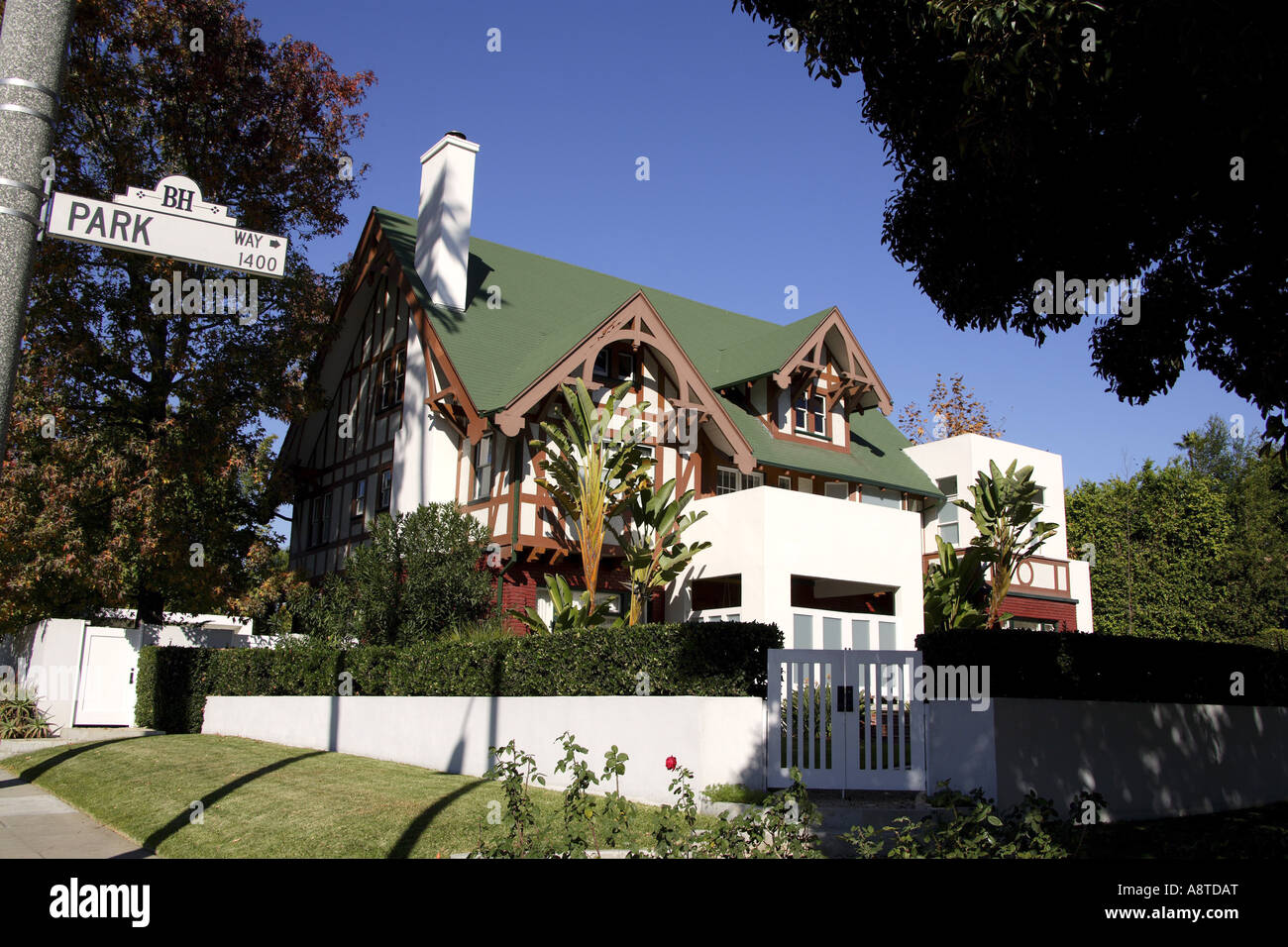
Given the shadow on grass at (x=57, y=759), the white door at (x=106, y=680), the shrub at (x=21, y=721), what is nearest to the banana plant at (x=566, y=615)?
the shadow on grass at (x=57, y=759)

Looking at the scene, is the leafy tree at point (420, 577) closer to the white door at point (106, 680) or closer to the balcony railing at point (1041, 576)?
the white door at point (106, 680)

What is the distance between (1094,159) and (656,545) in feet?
41.6

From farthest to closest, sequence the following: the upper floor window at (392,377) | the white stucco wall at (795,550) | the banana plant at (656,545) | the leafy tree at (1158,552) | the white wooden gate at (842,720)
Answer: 1. the leafy tree at (1158,552)
2. the upper floor window at (392,377)
3. the white stucco wall at (795,550)
4. the banana plant at (656,545)
5. the white wooden gate at (842,720)

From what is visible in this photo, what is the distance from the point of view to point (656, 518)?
2191cm

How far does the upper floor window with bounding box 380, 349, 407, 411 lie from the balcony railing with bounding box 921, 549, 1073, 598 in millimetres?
15646

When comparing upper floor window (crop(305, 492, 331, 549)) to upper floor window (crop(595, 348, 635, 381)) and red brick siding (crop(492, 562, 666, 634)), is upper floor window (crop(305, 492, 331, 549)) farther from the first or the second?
upper floor window (crop(595, 348, 635, 381))

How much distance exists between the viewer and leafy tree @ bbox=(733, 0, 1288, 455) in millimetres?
8414

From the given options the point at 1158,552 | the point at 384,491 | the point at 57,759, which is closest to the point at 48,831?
the point at 57,759

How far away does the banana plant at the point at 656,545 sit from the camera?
69.9 ft

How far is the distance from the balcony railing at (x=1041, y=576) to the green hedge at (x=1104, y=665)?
41.9ft

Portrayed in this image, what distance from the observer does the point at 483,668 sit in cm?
1716

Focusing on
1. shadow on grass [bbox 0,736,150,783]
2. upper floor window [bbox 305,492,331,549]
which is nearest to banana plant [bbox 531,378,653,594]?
shadow on grass [bbox 0,736,150,783]

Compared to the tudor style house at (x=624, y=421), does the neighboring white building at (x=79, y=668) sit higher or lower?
lower

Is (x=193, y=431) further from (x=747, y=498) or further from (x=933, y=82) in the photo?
(x=933, y=82)
